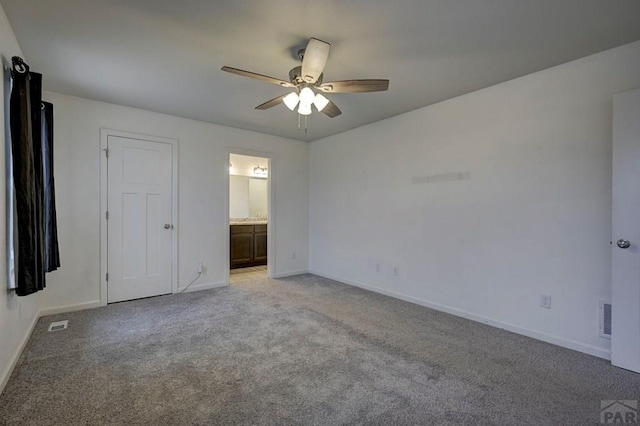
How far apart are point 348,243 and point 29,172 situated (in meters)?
3.68

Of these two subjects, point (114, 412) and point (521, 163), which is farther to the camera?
point (521, 163)

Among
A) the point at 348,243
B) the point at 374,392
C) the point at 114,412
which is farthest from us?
the point at 348,243

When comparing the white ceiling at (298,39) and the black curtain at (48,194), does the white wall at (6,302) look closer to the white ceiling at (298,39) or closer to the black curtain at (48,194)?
the white ceiling at (298,39)

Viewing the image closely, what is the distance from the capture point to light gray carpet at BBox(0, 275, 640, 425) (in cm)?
176

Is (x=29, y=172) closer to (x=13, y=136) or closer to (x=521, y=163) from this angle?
(x=13, y=136)

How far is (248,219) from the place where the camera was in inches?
267

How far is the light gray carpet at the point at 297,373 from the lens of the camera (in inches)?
69.2

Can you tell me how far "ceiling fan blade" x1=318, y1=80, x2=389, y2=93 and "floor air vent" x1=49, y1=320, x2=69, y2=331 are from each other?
3275 millimetres

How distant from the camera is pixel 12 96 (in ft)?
Result: 6.96

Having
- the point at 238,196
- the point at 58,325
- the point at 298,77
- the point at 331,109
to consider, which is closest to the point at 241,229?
the point at 238,196

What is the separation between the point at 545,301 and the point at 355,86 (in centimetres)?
247

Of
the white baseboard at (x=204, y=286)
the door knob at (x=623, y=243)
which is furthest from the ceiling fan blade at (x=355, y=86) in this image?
the white baseboard at (x=204, y=286)

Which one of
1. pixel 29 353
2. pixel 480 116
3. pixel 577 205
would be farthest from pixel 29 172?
pixel 577 205

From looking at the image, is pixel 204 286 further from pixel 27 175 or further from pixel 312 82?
pixel 312 82
